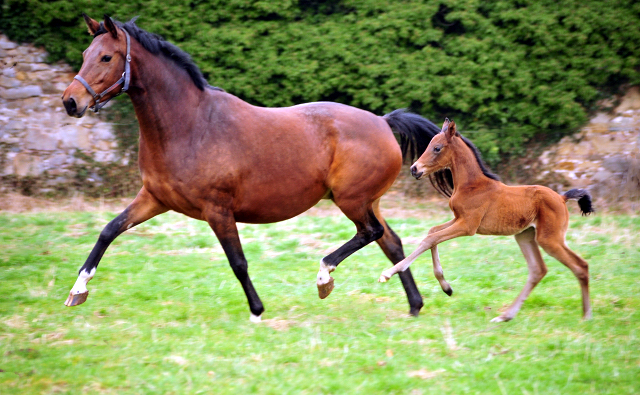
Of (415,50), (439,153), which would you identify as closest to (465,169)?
(439,153)

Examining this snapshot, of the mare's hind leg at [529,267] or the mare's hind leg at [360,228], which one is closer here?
the mare's hind leg at [529,267]

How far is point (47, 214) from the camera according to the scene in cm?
875

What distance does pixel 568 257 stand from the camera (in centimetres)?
484

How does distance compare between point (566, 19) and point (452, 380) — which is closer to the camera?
point (452, 380)

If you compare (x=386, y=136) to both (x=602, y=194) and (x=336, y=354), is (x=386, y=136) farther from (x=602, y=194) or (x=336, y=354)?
(x=602, y=194)

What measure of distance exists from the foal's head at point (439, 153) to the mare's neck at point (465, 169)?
51 mm

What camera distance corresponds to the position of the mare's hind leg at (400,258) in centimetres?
512

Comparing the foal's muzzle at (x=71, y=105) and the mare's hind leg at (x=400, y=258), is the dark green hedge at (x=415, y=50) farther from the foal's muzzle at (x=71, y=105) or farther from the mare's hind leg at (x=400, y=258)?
the foal's muzzle at (x=71, y=105)

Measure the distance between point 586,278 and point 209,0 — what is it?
321 inches

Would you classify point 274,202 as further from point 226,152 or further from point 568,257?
point 568,257

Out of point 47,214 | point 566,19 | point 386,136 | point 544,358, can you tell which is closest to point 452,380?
point 544,358

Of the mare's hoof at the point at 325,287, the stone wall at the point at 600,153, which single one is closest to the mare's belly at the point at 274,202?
the mare's hoof at the point at 325,287

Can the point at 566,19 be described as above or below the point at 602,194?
above

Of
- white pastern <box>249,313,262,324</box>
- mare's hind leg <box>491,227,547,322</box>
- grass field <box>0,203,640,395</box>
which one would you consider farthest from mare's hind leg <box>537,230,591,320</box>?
white pastern <box>249,313,262,324</box>
